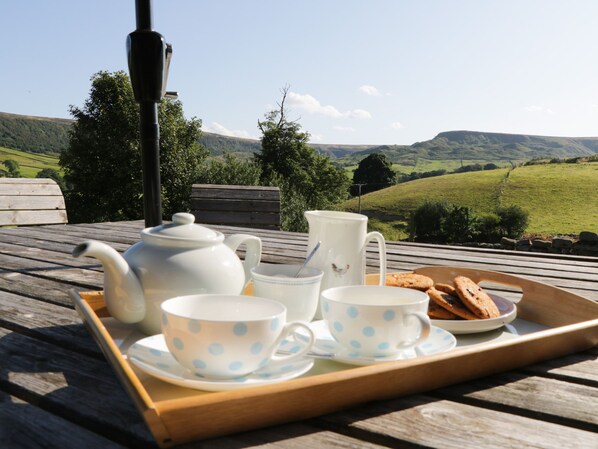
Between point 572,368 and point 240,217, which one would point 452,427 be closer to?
point 572,368

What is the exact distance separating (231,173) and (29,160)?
22230 millimetres

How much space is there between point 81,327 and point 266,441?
23.9 inches

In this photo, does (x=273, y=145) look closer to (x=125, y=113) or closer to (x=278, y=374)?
(x=125, y=113)

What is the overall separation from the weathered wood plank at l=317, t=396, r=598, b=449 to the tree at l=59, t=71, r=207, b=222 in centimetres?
1875

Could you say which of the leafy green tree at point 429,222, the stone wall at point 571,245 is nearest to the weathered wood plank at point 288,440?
the stone wall at point 571,245

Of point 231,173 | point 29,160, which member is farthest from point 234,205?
point 29,160

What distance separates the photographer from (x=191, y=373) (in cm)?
68

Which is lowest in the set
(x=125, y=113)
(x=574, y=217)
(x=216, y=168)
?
(x=574, y=217)

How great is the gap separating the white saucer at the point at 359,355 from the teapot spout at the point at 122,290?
27 centimetres

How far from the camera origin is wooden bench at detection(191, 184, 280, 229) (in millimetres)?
4031

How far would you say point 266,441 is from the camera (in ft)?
1.96

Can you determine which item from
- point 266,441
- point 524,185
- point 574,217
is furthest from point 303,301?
point 524,185

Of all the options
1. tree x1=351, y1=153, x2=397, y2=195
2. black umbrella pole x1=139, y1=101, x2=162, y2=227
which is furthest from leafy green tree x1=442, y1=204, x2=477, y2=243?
black umbrella pole x1=139, y1=101, x2=162, y2=227

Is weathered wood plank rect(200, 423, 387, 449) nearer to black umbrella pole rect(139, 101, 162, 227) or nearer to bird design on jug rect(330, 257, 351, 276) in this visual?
bird design on jug rect(330, 257, 351, 276)
